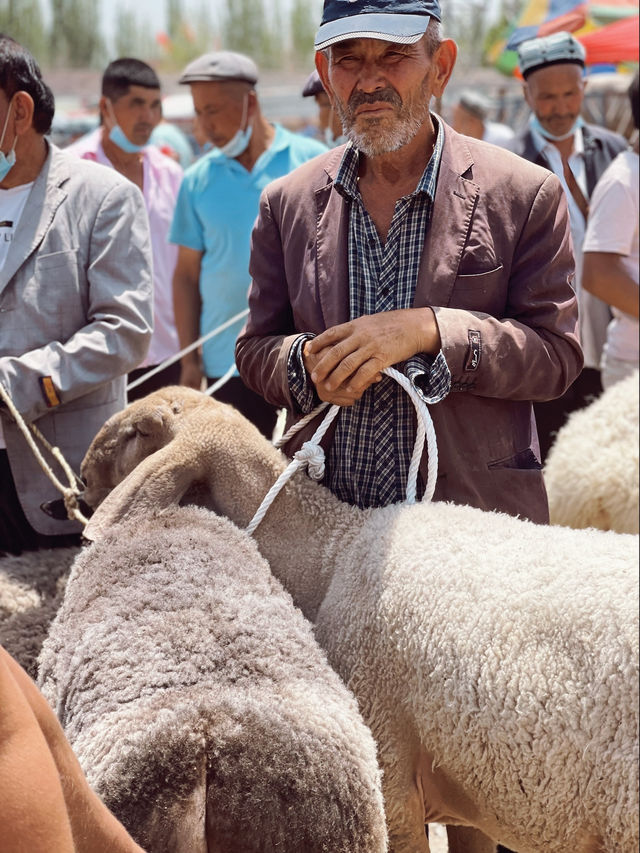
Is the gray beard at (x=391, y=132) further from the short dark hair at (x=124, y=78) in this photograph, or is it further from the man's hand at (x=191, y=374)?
the short dark hair at (x=124, y=78)

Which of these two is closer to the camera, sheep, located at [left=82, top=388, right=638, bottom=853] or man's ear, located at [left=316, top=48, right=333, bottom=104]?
sheep, located at [left=82, top=388, right=638, bottom=853]

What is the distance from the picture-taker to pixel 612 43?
49.4 ft

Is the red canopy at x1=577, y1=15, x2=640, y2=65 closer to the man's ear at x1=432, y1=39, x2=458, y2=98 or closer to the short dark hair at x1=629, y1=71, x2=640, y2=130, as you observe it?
the short dark hair at x1=629, y1=71, x2=640, y2=130

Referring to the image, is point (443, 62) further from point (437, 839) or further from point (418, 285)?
point (437, 839)

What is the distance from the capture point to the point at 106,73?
6648 mm

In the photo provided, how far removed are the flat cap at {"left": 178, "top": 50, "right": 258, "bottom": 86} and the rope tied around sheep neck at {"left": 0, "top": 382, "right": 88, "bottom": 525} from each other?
3.08m

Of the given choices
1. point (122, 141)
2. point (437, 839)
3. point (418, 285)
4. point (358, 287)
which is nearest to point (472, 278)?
point (418, 285)

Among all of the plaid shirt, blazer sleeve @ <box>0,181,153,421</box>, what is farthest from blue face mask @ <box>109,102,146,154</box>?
the plaid shirt

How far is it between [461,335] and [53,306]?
143 cm

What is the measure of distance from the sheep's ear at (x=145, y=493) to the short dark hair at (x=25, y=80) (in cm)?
137

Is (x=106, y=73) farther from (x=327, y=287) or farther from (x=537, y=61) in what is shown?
(x=327, y=287)

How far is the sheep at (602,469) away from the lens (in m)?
4.61

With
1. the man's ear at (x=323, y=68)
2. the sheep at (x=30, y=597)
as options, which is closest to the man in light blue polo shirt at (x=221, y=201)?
the sheep at (x=30, y=597)

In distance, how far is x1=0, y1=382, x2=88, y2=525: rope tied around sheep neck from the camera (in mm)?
3090
